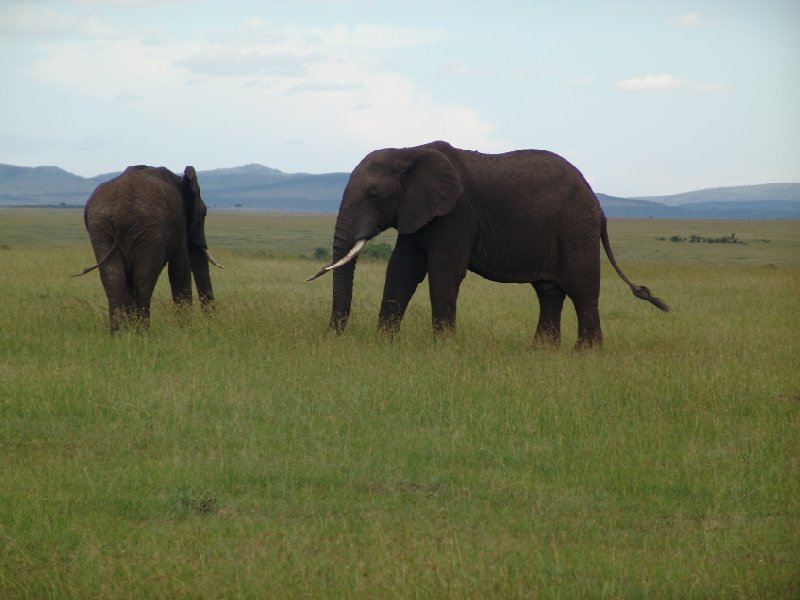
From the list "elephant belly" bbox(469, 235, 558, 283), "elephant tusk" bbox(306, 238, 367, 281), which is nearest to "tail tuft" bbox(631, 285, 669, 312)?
"elephant belly" bbox(469, 235, 558, 283)

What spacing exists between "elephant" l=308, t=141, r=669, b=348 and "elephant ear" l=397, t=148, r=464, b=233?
12mm

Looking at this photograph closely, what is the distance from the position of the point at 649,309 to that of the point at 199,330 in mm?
8653

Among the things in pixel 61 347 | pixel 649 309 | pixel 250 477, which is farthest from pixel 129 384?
pixel 649 309

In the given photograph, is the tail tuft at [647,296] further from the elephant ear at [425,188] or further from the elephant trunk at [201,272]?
the elephant trunk at [201,272]

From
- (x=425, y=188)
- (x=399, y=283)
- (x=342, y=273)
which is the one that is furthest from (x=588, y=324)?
(x=342, y=273)

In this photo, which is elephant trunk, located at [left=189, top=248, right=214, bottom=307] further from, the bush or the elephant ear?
the bush

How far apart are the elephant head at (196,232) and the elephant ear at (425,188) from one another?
3.13m

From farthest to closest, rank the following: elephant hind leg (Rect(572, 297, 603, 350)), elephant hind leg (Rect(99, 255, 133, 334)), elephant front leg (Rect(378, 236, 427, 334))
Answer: elephant hind leg (Rect(572, 297, 603, 350))
elephant front leg (Rect(378, 236, 427, 334))
elephant hind leg (Rect(99, 255, 133, 334))

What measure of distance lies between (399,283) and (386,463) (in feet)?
18.6

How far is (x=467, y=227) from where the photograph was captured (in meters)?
13.4

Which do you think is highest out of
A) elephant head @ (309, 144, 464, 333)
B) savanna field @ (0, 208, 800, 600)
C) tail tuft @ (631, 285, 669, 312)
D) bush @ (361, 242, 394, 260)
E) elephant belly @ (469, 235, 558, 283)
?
elephant head @ (309, 144, 464, 333)

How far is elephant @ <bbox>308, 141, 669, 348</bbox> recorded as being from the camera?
1323cm

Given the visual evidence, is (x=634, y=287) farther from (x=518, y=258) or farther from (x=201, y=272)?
(x=201, y=272)

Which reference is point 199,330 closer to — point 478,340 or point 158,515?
point 478,340
